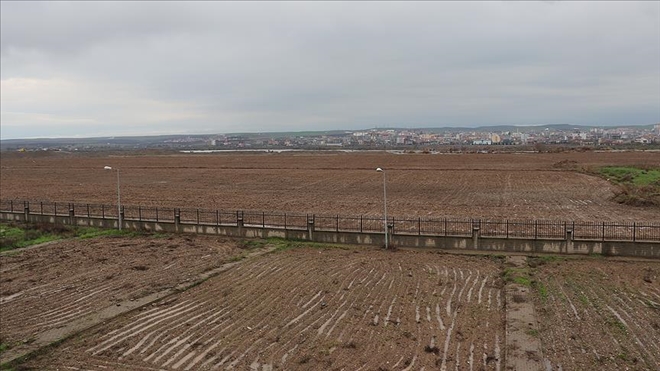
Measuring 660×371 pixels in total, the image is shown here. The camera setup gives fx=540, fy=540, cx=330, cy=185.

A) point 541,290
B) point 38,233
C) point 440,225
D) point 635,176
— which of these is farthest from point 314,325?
point 635,176

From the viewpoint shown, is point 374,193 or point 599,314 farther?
point 374,193

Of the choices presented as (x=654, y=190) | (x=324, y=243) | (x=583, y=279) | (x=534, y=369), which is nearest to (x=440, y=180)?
(x=654, y=190)

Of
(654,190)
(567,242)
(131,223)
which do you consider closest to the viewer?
(567,242)

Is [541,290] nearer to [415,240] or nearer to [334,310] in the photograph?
[334,310]

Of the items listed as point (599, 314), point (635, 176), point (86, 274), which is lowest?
point (599, 314)

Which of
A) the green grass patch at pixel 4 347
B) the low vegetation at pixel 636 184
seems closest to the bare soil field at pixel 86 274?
the green grass patch at pixel 4 347

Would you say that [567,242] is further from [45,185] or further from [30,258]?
[45,185]
